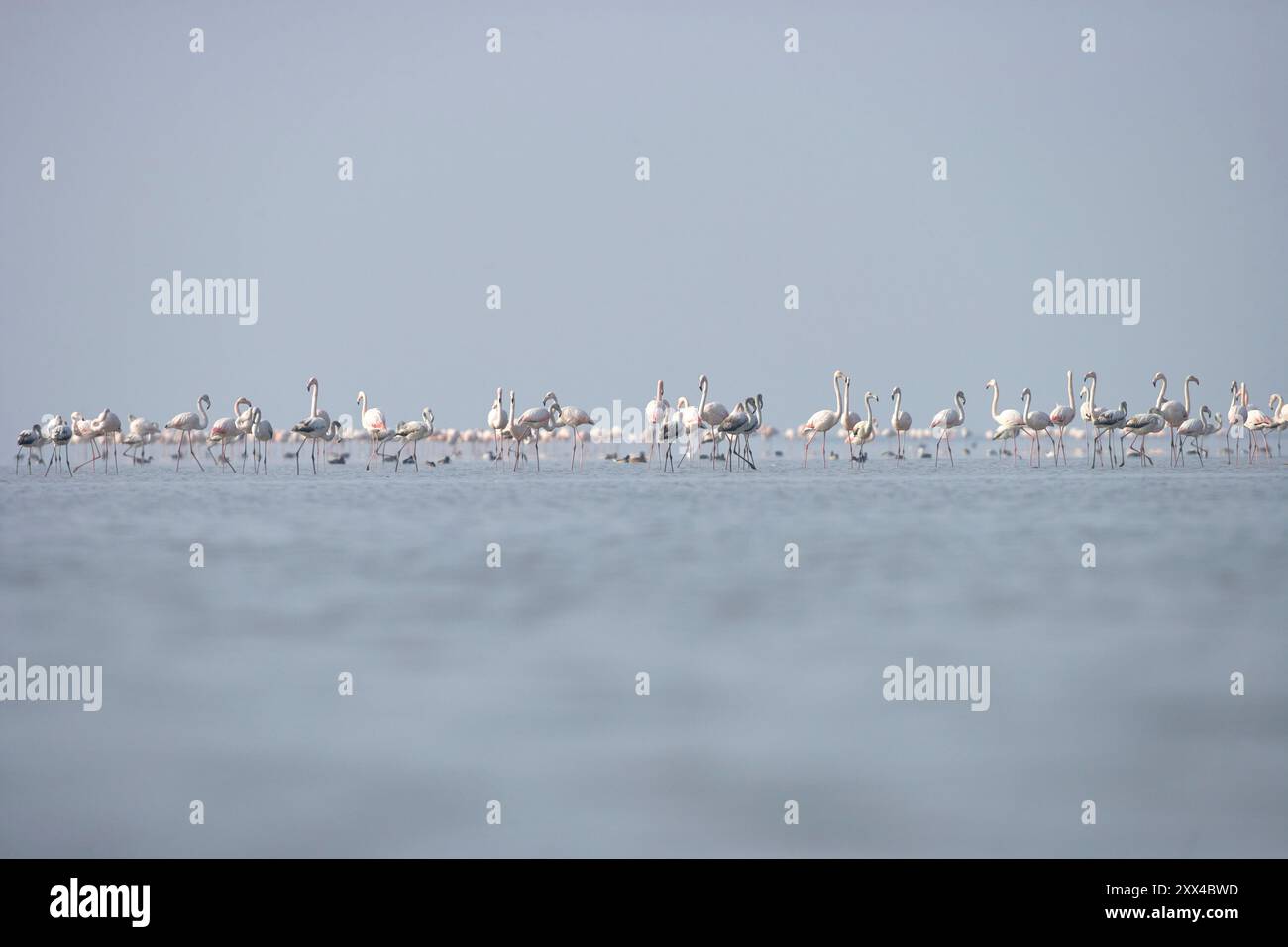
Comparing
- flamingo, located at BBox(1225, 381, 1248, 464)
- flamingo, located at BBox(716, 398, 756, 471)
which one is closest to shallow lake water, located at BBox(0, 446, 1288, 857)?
flamingo, located at BBox(716, 398, 756, 471)

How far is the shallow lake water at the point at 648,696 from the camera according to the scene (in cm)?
496

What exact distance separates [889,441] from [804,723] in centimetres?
6730

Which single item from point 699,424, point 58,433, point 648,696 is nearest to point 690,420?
point 699,424

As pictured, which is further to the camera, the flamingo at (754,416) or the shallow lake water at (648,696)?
the flamingo at (754,416)

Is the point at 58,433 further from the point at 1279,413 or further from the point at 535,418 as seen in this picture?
the point at 1279,413

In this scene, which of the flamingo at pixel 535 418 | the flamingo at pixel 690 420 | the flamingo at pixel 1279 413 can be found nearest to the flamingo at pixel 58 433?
the flamingo at pixel 535 418

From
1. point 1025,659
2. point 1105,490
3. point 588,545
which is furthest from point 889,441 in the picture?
point 1025,659

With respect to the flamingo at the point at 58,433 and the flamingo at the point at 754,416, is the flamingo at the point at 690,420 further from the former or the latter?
the flamingo at the point at 58,433

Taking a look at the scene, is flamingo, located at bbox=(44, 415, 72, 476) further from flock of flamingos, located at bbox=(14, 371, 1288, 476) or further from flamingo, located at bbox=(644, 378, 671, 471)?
flamingo, located at bbox=(644, 378, 671, 471)

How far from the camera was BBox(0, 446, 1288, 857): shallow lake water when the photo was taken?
4.96 meters

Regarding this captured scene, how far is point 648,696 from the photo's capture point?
6.58m

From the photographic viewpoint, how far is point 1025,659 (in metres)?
7.32
